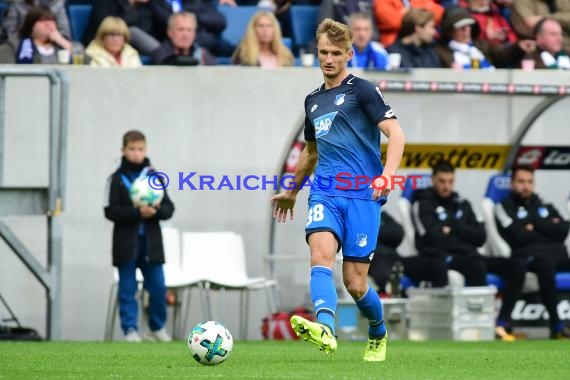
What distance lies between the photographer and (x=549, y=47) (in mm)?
18047

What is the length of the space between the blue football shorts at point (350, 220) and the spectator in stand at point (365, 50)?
7540mm

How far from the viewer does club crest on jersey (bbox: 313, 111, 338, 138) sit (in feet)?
31.3

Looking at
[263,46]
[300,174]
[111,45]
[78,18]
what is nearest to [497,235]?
[263,46]

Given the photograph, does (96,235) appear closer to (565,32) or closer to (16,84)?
(16,84)

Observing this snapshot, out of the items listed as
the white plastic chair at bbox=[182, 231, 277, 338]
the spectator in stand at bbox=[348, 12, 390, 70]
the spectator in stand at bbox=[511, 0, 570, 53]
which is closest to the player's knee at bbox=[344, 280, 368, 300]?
the white plastic chair at bbox=[182, 231, 277, 338]

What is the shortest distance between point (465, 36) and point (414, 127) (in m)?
1.64

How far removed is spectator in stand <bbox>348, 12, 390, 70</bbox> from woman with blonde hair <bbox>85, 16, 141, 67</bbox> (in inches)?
97.4

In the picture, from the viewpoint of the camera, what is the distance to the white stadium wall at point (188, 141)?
625 inches

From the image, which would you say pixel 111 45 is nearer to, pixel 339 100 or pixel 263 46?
pixel 263 46

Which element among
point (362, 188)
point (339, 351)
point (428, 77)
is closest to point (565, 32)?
point (428, 77)

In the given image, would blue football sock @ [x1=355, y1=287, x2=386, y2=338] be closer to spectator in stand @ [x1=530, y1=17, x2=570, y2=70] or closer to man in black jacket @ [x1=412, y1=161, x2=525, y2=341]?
man in black jacket @ [x1=412, y1=161, x2=525, y2=341]

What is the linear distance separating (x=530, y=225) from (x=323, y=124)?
730cm

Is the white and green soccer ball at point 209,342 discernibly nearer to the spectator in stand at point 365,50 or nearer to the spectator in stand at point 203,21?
the spectator in stand at point 365,50

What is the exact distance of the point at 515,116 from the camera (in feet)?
56.0
